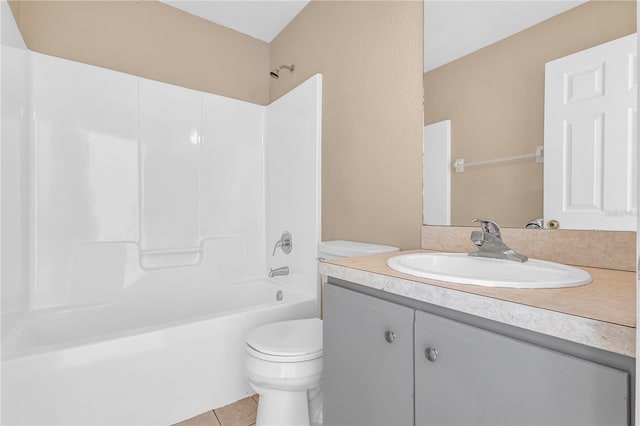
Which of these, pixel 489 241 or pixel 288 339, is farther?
pixel 288 339

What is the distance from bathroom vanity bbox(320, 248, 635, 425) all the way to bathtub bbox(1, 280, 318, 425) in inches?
31.8

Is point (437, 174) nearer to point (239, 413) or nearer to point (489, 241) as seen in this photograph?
point (489, 241)

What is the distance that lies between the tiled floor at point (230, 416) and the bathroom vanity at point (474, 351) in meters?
0.78

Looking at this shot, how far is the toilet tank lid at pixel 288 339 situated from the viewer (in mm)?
1269

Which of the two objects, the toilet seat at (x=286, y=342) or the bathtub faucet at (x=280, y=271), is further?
the bathtub faucet at (x=280, y=271)

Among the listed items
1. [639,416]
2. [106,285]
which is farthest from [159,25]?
[639,416]

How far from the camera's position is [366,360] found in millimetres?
892

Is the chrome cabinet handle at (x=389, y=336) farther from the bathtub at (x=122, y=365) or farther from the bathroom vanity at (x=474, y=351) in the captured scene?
the bathtub at (x=122, y=365)

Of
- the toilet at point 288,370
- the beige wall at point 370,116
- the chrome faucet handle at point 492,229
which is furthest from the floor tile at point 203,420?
the chrome faucet handle at point 492,229

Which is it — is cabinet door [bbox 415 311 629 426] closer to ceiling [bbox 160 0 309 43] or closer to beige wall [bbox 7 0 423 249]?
beige wall [bbox 7 0 423 249]

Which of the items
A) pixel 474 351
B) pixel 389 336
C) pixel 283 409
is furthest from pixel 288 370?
pixel 474 351

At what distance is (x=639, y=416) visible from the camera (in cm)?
36

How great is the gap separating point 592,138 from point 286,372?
51.5 inches

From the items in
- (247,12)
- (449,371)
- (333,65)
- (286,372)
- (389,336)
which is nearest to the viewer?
(449,371)
